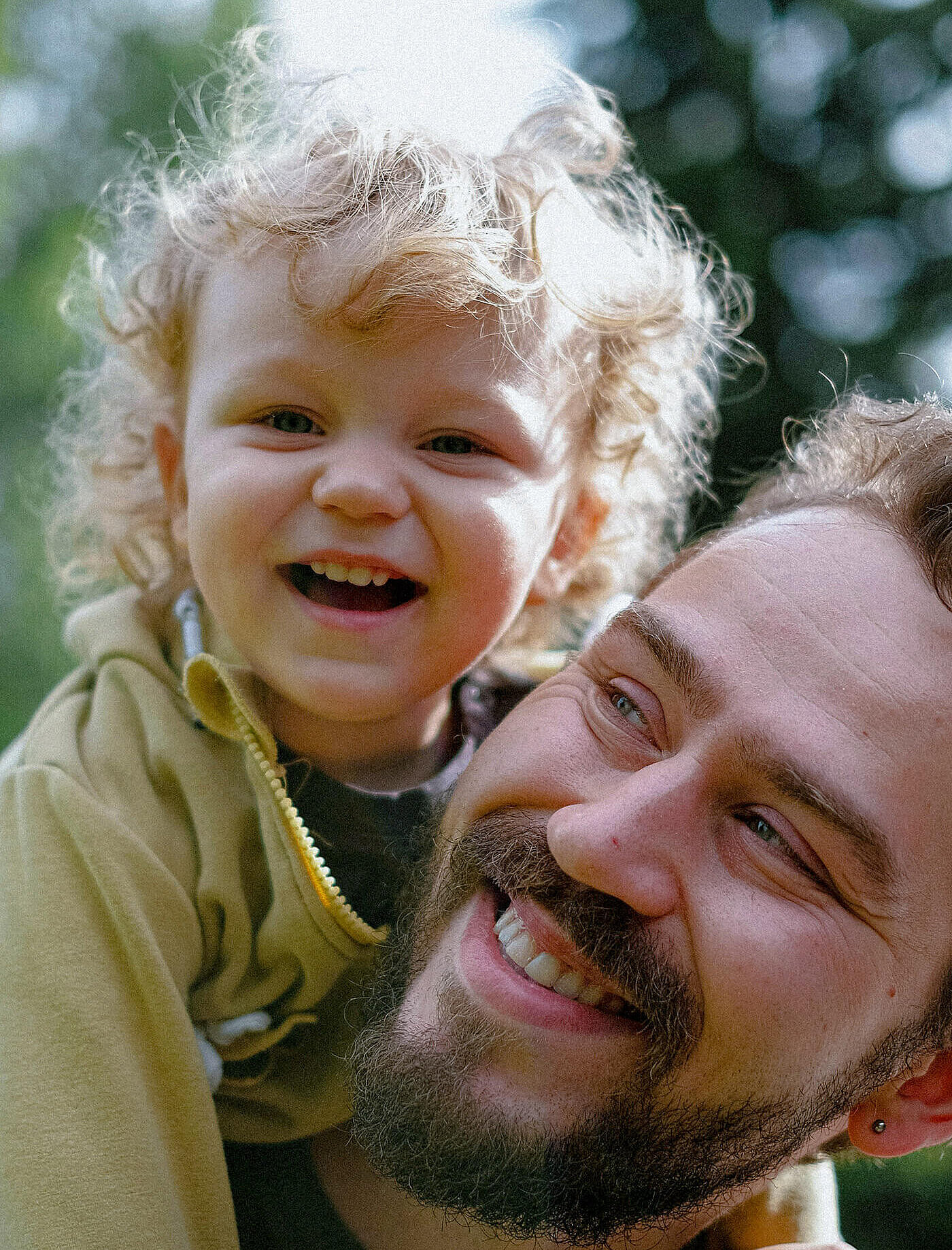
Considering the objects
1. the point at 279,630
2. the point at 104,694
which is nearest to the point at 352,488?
the point at 279,630

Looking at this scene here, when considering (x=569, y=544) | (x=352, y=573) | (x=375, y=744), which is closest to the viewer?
(x=352, y=573)

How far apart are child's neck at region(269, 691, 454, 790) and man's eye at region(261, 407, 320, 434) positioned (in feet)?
1.73

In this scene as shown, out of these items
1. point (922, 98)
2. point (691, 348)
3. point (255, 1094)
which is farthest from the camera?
point (922, 98)

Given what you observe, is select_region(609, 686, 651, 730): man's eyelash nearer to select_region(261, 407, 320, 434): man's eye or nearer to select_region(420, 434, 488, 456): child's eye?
select_region(420, 434, 488, 456): child's eye

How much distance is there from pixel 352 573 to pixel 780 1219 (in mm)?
1408

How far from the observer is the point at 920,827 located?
1605mm

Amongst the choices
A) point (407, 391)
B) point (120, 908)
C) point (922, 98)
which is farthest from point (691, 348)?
point (922, 98)

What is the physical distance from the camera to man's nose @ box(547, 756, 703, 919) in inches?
61.9

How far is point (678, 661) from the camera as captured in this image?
1720 mm

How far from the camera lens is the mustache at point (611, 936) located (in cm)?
156

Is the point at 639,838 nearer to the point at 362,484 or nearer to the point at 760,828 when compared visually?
the point at 760,828

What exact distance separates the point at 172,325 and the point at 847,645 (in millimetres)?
1430

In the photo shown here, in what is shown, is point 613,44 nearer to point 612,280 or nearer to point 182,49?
point 182,49

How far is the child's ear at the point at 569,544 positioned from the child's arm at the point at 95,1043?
3.24 ft
